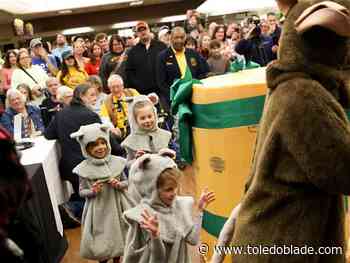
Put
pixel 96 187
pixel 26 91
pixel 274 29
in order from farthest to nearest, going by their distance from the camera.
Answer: pixel 274 29, pixel 26 91, pixel 96 187

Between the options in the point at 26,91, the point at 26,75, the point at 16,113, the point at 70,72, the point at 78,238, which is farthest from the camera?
the point at 26,75

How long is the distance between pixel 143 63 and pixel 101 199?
2.68m

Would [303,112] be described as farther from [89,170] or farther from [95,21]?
[95,21]

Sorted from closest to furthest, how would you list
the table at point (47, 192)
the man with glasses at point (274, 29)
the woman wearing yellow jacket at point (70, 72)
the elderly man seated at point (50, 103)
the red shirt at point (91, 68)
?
the table at point (47, 192) → the elderly man seated at point (50, 103) → the woman wearing yellow jacket at point (70, 72) → the man with glasses at point (274, 29) → the red shirt at point (91, 68)

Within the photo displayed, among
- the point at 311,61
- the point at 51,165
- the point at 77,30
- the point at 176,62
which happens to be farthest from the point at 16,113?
the point at 77,30

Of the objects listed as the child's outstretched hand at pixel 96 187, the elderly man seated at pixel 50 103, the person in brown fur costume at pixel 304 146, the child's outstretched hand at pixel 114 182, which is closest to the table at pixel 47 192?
the child's outstretched hand at pixel 96 187

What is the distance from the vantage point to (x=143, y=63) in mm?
5500

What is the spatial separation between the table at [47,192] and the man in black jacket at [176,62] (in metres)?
1.58

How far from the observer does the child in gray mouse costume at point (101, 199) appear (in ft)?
10.00

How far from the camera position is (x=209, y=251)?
9.44 ft

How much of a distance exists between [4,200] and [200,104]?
5.37ft

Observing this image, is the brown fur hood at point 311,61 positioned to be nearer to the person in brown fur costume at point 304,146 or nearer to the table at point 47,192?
the person in brown fur costume at point 304,146

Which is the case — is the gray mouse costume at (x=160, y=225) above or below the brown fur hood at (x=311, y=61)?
below

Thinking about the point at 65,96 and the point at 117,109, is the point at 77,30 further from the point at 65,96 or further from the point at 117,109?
the point at 117,109
